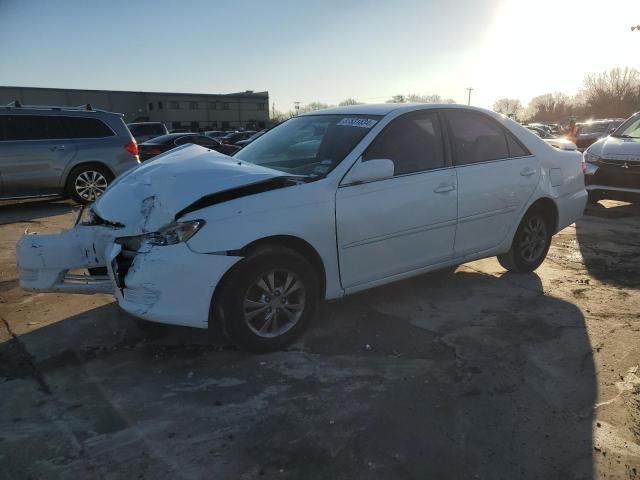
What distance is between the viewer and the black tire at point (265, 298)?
3342 millimetres

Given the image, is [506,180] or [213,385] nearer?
[213,385]

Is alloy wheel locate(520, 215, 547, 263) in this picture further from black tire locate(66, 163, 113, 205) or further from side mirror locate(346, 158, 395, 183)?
black tire locate(66, 163, 113, 205)

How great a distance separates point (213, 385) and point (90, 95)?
71.8 metres

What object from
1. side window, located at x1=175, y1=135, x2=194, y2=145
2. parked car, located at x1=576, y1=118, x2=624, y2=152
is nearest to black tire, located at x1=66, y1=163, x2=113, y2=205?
side window, located at x1=175, y1=135, x2=194, y2=145

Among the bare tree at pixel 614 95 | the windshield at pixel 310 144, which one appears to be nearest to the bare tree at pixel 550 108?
the bare tree at pixel 614 95

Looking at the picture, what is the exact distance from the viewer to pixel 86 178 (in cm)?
976

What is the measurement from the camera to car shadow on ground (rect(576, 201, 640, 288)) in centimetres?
541

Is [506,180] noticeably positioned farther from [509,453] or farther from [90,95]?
[90,95]

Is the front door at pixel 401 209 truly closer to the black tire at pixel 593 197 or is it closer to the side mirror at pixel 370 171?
the side mirror at pixel 370 171

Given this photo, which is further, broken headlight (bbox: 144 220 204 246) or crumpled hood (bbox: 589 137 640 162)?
crumpled hood (bbox: 589 137 640 162)

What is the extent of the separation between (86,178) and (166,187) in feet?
23.5

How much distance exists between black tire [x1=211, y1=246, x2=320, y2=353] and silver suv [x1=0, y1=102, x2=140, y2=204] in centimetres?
712

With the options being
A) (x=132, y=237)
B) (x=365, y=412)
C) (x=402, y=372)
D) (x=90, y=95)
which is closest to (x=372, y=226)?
(x=402, y=372)

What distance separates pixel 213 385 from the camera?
3205 mm
